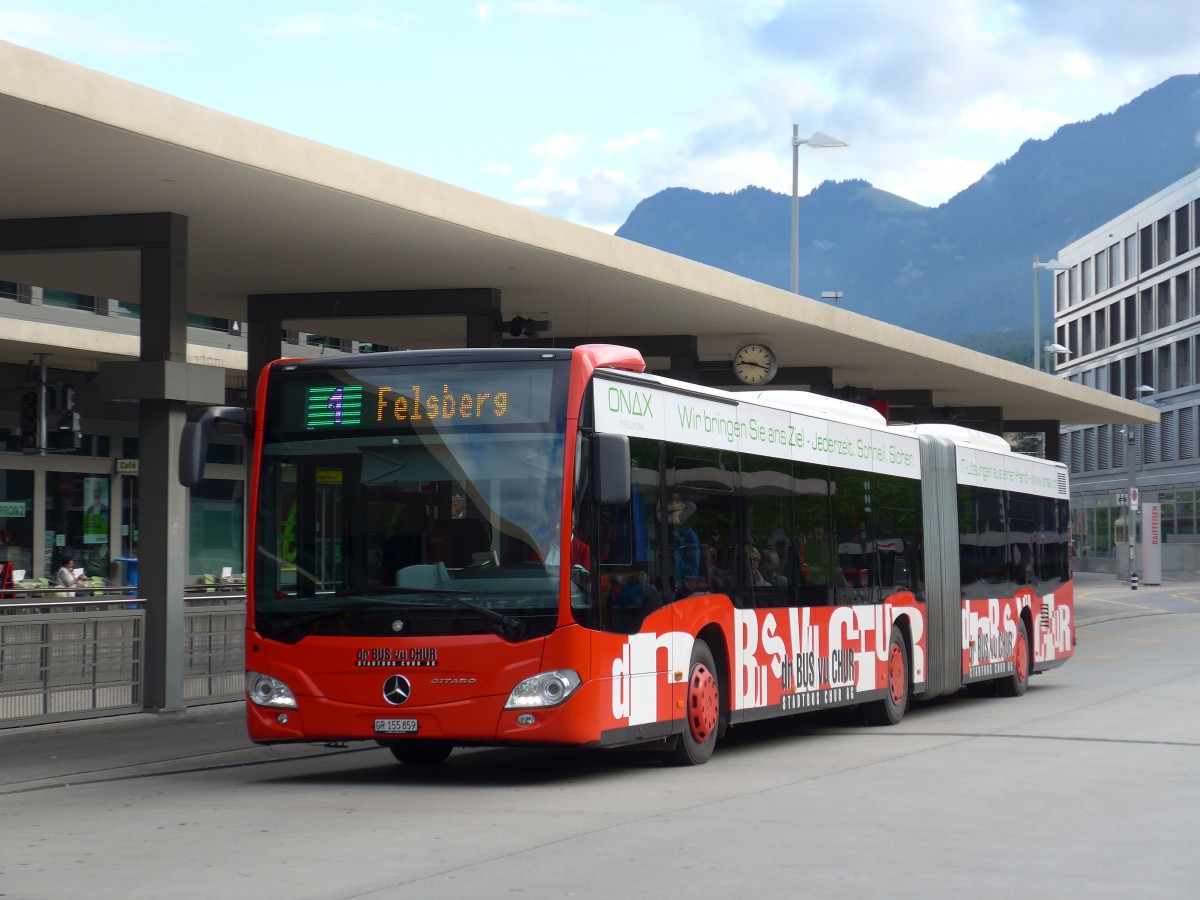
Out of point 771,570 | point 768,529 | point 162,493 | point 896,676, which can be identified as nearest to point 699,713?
point 771,570

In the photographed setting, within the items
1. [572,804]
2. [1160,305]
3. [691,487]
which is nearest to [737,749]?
[691,487]

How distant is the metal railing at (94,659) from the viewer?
1616 cm

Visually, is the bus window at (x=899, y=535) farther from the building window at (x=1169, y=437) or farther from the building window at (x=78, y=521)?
the building window at (x=1169, y=437)

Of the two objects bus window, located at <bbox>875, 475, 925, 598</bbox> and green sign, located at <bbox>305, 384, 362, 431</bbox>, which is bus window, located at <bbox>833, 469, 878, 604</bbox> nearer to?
bus window, located at <bbox>875, 475, 925, 598</bbox>

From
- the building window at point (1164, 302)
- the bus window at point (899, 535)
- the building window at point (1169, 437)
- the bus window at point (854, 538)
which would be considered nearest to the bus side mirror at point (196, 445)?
the bus window at point (854, 538)

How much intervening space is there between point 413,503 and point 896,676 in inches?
310

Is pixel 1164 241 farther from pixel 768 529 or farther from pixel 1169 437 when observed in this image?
pixel 768 529

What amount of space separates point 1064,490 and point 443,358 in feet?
52.8

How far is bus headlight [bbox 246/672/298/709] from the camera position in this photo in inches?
487

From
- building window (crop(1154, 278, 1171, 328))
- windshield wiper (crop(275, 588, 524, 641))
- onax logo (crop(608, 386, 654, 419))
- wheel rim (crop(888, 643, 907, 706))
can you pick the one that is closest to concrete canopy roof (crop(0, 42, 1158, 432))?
windshield wiper (crop(275, 588, 524, 641))

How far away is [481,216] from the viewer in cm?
1878

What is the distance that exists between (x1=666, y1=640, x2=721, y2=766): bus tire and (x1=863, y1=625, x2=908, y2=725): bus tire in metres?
4.56

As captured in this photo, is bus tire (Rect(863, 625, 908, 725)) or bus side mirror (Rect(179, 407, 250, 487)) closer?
bus side mirror (Rect(179, 407, 250, 487))

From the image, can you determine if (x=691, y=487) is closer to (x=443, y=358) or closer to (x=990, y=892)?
(x=443, y=358)
